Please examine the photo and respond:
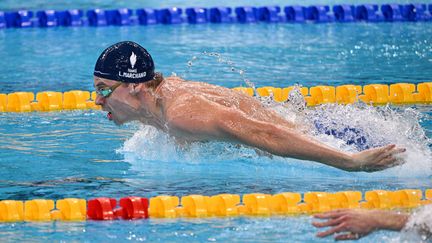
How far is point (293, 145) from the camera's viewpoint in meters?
4.40

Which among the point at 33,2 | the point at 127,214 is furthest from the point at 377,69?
the point at 33,2

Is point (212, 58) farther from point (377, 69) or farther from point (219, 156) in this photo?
point (219, 156)

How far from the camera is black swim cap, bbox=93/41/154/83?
4.88 metres

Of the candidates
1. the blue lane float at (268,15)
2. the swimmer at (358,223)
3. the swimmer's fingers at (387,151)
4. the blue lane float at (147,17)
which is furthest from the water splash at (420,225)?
the blue lane float at (147,17)

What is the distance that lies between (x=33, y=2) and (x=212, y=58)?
3779 mm

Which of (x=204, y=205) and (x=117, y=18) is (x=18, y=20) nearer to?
(x=117, y=18)

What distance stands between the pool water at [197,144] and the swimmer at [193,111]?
317 millimetres

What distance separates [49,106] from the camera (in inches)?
271

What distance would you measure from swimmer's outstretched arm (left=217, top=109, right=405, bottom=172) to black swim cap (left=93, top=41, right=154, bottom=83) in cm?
55

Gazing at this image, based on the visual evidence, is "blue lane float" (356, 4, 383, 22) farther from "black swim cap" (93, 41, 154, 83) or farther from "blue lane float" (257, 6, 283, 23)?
"black swim cap" (93, 41, 154, 83)

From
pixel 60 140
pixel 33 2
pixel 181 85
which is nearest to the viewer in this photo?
pixel 181 85

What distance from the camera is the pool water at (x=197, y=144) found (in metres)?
4.33

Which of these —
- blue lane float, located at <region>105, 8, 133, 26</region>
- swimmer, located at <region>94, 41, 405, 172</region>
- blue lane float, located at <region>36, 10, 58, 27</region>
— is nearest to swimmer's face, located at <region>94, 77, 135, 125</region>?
swimmer, located at <region>94, 41, 405, 172</region>

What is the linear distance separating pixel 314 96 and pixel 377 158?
113 inches
